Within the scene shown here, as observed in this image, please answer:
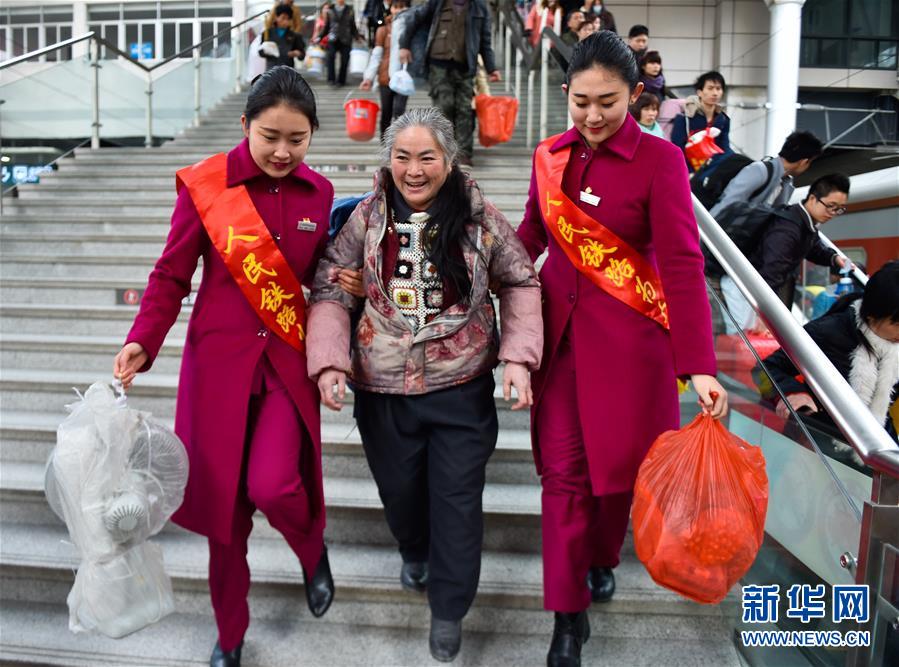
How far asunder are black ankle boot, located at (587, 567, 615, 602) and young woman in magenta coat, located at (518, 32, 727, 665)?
0.22 meters

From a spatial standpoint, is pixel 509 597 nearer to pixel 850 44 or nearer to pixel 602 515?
pixel 602 515

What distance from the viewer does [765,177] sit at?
141 inches

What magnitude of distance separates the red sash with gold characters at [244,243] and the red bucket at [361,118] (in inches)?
143

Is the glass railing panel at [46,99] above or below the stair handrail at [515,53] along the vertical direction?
below

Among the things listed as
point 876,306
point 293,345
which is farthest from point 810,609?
point 293,345

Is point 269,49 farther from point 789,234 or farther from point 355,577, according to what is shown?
point 355,577

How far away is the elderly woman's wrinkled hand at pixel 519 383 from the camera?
6.16ft

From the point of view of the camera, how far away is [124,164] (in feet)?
19.6

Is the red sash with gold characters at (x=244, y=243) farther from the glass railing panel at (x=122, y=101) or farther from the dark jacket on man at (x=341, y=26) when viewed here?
the dark jacket on man at (x=341, y=26)

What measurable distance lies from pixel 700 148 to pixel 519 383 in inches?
140

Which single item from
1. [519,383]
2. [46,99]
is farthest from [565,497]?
[46,99]

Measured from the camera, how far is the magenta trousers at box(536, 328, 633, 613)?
198 centimetres

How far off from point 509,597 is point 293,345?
1.09 meters

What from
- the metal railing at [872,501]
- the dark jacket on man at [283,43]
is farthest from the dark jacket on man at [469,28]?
Answer: the metal railing at [872,501]
